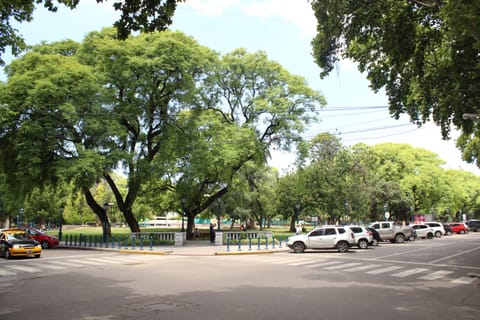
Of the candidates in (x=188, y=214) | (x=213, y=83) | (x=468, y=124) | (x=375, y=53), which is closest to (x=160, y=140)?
(x=213, y=83)

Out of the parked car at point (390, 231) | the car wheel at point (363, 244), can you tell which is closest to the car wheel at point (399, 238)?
the parked car at point (390, 231)

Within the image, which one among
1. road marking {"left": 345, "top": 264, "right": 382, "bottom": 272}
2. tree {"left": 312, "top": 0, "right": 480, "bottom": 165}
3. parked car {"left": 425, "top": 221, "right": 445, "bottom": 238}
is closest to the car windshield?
road marking {"left": 345, "top": 264, "right": 382, "bottom": 272}

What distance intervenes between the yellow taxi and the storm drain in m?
15.7

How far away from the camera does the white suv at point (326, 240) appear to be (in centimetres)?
2559

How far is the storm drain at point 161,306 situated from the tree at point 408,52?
11.5 metres

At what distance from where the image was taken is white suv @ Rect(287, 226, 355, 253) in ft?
84.0

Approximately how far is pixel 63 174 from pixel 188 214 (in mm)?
16395

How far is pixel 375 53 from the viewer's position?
2033 cm

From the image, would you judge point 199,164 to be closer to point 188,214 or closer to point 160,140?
point 160,140

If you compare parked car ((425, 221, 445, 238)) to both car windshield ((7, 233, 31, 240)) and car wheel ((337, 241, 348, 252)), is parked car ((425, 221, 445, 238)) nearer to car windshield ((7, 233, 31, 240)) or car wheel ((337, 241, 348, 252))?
car wheel ((337, 241, 348, 252))

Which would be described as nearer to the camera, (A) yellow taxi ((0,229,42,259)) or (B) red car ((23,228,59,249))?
(A) yellow taxi ((0,229,42,259))

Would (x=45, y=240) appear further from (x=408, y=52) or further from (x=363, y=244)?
(x=408, y=52)

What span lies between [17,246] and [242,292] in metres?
16.7

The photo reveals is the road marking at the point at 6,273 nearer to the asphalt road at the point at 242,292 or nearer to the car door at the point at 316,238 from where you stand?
the asphalt road at the point at 242,292
